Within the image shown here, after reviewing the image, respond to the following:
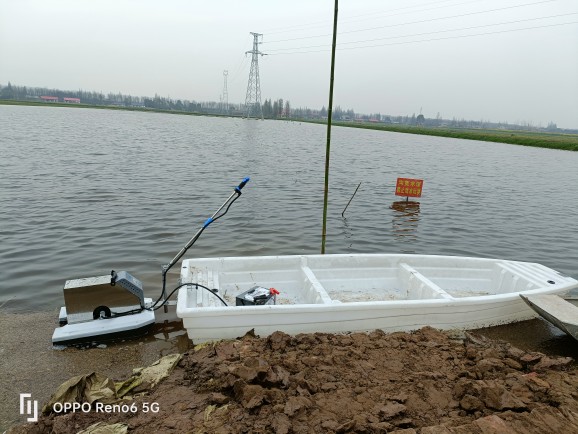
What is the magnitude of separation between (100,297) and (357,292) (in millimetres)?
3764

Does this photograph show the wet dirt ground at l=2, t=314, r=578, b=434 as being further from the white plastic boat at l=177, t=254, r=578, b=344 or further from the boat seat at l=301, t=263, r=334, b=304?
the boat seat at l=301, t=263, r=334, b=304

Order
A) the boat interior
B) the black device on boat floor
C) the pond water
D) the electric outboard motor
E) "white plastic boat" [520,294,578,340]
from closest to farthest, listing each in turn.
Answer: the electric outboard motor, "white plastic boat" [520,294,578,340], the black device on boat floor, the boat interior, the pond water

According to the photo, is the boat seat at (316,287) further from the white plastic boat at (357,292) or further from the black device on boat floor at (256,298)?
the black device on boat floor at (256,298)

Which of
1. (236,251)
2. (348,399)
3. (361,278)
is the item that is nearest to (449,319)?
(361,278)

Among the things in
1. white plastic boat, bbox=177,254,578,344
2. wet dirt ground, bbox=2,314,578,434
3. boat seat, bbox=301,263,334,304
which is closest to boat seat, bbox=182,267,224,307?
white plastic boat, bbox=177,254,578,344

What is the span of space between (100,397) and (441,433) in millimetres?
2916

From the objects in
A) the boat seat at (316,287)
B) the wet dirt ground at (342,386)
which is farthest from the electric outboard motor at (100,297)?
the boat seat at (316,287)

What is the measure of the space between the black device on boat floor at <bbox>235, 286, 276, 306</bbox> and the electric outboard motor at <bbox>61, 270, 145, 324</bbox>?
1.32 metres

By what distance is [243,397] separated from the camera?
3.40 meters

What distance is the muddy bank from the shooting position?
3145 millimetres

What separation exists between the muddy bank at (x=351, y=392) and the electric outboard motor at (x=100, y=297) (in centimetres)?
121

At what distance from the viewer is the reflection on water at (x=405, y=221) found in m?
11.8

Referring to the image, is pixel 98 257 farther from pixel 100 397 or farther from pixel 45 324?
pixel 100 397

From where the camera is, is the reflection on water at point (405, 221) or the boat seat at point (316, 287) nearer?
the boat seat at point (316, 287)
